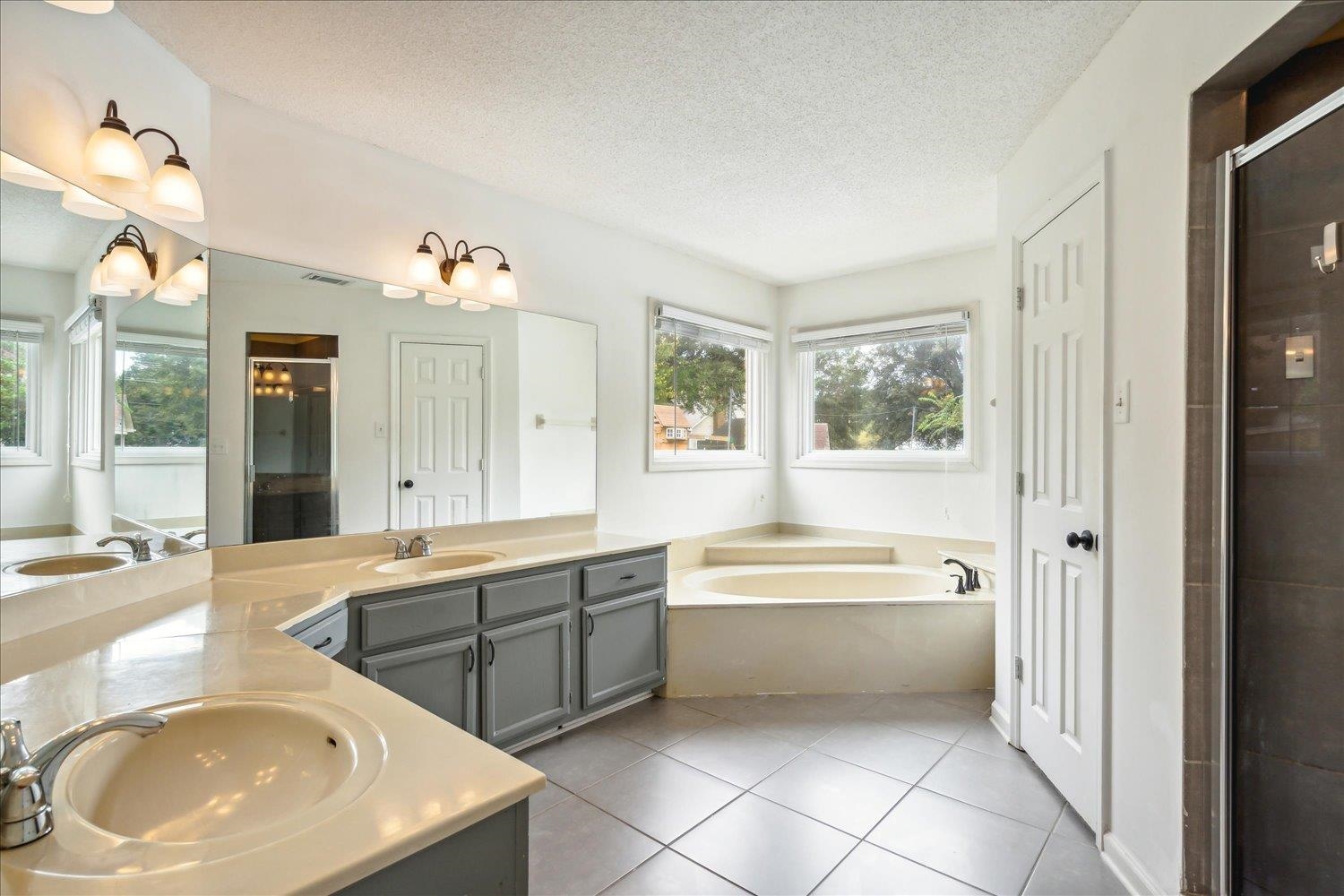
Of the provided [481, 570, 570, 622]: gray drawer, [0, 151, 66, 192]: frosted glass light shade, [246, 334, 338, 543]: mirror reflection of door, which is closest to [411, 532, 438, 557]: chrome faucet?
[246, 334, 338, 543]: mirror reflection of door

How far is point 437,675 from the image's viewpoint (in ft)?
7.56

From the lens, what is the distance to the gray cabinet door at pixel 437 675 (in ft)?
7.11

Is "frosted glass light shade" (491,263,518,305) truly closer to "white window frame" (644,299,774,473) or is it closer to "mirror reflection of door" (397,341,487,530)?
"mirror reflection of door" (397,341,487,530)

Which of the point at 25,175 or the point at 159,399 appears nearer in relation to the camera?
the point at 25,175

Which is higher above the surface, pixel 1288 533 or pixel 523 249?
pixel 523 249

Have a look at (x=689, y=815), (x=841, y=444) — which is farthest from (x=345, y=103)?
(x=841, y=444)

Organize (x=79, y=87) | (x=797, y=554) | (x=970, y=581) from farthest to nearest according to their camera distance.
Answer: (x=797, y=554) < (x=970, y=581) < (x=79, y=87)

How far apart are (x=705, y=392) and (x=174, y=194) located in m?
2.95

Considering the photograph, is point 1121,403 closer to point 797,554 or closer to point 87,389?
point 797,554

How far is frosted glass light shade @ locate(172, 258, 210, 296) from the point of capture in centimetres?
205

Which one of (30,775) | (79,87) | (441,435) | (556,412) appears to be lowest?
(30,775)

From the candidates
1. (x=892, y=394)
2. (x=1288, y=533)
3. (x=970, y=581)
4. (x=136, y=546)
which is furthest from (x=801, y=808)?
(x=892, y=394)

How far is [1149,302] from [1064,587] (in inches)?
39.5

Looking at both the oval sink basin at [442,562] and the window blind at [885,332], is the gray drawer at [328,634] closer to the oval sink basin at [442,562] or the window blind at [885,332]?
the oval sink basin at [442,562]
